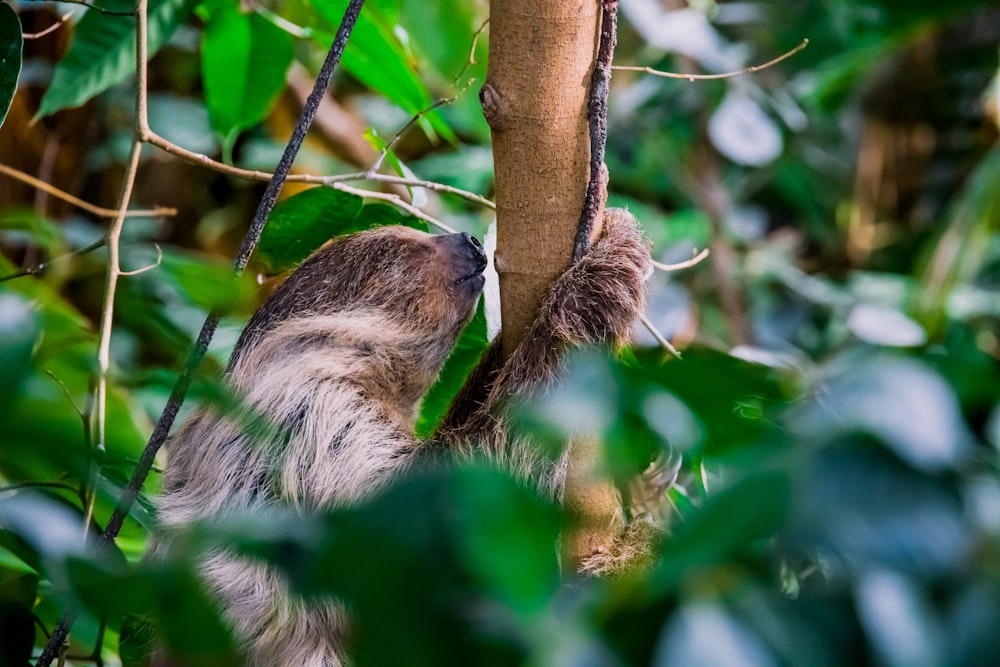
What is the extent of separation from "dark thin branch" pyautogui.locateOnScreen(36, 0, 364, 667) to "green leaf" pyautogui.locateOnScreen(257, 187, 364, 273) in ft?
1.52

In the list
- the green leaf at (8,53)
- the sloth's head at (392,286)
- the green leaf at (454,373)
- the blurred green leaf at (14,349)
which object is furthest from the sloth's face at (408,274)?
the blurred green leaf at (14,349)

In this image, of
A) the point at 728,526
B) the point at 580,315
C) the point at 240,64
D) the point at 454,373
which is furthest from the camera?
the point at 240,64

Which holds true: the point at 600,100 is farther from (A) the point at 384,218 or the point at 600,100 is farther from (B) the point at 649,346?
(A) the point at 384,218

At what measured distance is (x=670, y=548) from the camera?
0.70 meters

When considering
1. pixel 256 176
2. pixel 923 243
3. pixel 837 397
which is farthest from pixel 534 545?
pixel 923 243

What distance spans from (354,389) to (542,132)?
2.69 feet

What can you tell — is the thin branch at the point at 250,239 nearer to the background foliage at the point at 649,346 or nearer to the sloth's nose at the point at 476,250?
the background foliage at the point at 649,346

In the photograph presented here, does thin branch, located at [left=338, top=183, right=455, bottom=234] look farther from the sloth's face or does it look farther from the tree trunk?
the tree trunk

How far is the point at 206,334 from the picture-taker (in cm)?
182

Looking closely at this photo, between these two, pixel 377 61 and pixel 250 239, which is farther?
pixel 377 61

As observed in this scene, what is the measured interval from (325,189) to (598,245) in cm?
70

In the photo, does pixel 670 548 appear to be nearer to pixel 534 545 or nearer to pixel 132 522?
pixel 534 545

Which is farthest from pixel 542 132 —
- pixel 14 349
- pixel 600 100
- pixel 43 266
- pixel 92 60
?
pixel 92 60

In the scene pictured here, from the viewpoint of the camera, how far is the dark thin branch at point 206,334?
169cm
